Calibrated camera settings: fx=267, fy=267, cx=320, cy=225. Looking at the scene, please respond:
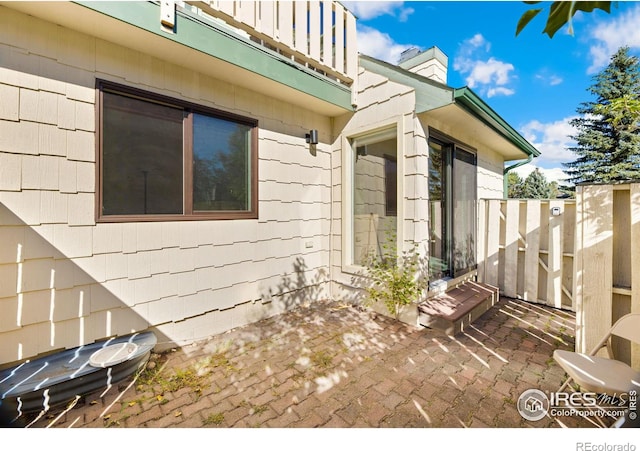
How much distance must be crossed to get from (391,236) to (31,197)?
3801mm

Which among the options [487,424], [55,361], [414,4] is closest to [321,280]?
[487,424]

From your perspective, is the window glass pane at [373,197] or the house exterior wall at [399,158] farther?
the window glass pane at [373,197]

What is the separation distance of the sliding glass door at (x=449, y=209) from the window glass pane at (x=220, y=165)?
2.57m

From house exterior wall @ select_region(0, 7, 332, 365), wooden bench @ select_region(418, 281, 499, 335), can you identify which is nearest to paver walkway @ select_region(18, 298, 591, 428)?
wooden bench @ select_region(418, 281, 499, 335)

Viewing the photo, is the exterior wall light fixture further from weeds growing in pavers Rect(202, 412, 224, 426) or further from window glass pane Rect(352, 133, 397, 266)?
weeds growing in pavers Rect(202, 412, 224, 426)

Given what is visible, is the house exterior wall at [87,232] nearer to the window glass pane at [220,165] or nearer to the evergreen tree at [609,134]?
the window glass pane at [220,165]

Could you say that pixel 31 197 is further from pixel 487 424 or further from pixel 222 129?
pixel 487 424

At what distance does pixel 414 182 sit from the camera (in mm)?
3459

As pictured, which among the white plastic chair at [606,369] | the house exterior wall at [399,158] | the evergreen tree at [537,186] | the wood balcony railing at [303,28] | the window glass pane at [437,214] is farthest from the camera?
the evergreen tree at [537,186]

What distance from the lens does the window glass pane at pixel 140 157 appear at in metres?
2.60

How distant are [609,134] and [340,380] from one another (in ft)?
57.6

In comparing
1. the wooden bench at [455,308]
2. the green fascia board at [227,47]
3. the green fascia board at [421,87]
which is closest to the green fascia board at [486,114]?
the green fascia board at [421,87]

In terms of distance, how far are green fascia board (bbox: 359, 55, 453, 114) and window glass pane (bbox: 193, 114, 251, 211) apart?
2.06 m

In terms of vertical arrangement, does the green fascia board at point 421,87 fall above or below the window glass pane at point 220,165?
above
